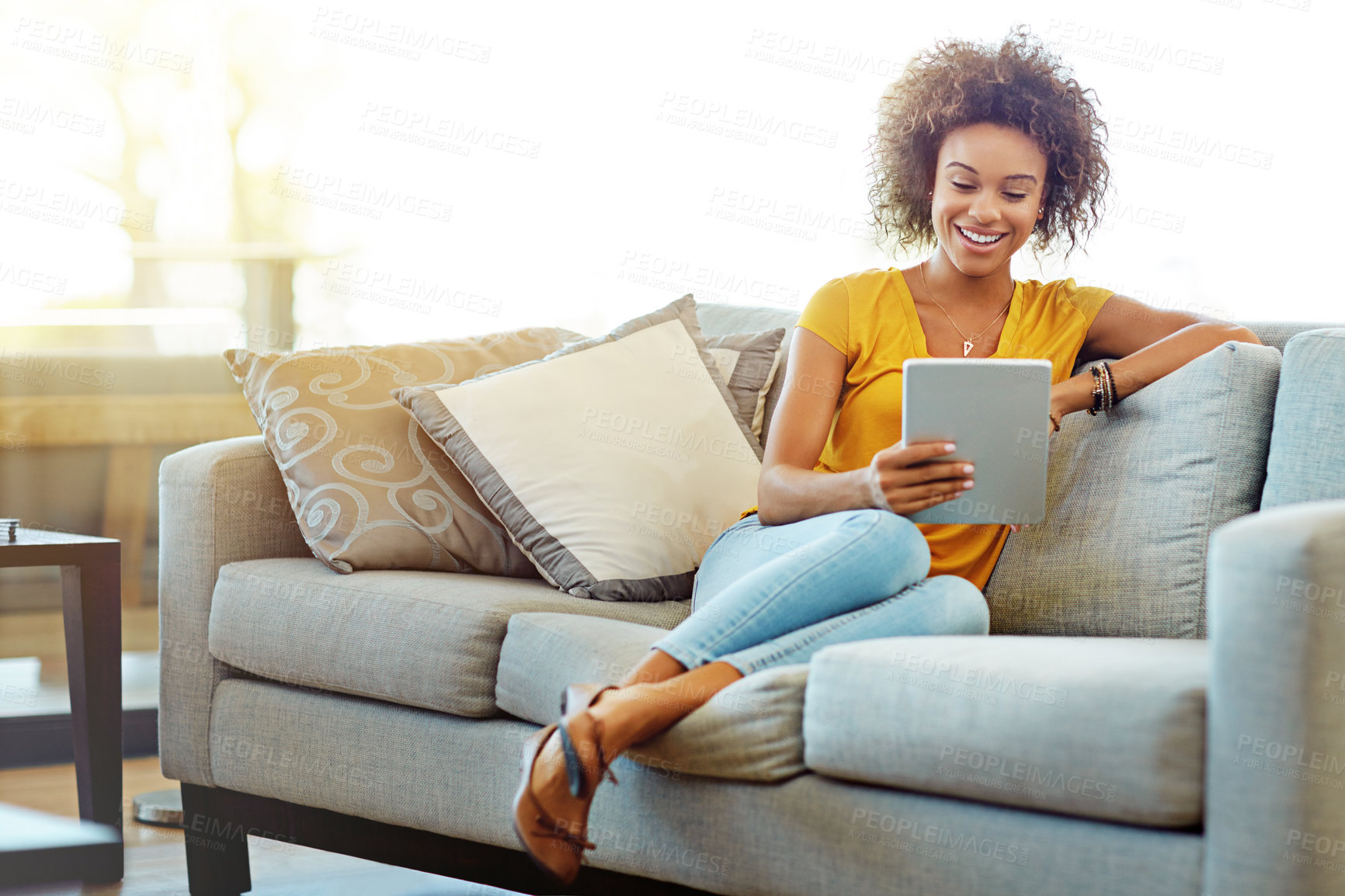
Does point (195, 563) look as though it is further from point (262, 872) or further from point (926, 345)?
point (926, 345)

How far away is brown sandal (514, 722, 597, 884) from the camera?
127 cm

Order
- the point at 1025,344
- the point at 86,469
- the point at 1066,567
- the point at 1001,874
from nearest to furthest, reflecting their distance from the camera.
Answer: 1. the point at 1001,874
2. the point at 1066,567
3. the point at 1025,344
4. the point at 86,469

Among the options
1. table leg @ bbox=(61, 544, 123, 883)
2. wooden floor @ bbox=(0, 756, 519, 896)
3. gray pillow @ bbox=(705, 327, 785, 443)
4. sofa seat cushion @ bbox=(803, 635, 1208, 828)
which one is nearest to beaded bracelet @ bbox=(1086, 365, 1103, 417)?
sofa seat cushion @ bbox=(803, 635, 1208, 828)

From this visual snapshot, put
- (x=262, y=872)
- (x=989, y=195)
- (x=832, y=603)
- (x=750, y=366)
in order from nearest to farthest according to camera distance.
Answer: (x=832, y=603), (x=989, y=195), (x=262, y=872), (x=750, y=366)

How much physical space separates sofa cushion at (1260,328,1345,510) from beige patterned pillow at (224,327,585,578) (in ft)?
3.63

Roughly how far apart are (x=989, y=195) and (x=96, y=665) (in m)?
1.52

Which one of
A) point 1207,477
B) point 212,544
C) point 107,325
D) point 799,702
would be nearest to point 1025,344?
point 1207,477

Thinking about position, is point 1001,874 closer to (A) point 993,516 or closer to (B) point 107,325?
(A) point 993,516

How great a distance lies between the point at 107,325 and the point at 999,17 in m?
2.24

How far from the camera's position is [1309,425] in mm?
1532

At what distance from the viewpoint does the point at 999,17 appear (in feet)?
10.4

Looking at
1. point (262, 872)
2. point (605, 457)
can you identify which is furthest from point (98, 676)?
Answer: point (605, 457)

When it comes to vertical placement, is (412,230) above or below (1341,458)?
above

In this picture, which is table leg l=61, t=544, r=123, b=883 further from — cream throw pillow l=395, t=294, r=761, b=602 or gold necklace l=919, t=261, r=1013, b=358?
gold necklace l=919, t=261, r=1013, b=358
